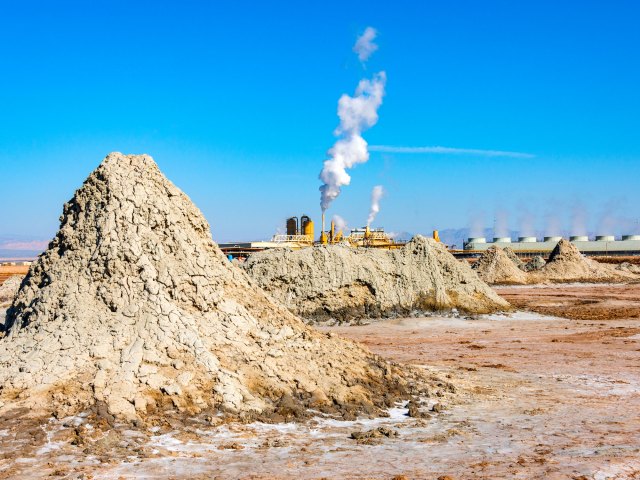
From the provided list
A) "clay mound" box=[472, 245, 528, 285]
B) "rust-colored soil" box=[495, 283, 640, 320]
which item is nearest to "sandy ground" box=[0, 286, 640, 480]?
"rust-colored soil" box=[495, 283, 640, 320]

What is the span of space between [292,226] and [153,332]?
60.0m

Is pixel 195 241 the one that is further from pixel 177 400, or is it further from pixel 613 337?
pixel 613 337

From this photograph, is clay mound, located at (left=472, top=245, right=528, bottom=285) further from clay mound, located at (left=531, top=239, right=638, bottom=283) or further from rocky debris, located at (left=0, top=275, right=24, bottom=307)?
rocky debris, located at (left=0, top=275, right=24, bottom=307)

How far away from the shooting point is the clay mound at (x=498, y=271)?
50.4m

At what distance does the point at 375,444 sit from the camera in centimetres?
863

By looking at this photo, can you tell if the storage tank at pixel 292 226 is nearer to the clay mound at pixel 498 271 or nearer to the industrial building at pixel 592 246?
the clay mound at pixel 498 271

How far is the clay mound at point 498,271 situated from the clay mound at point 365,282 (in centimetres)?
2261

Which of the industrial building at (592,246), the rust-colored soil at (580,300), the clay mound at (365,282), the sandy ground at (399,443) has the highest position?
the industrial building at (592,246)

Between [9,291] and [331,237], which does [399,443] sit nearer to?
[9,291]

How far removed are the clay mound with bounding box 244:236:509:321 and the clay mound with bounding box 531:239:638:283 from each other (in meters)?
25.5

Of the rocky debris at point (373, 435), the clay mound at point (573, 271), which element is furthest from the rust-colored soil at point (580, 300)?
the rocky debris at point (373, 435)

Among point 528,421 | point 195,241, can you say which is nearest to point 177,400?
point 195,241

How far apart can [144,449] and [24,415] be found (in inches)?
73.1

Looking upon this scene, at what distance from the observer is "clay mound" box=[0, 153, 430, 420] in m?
9.23
